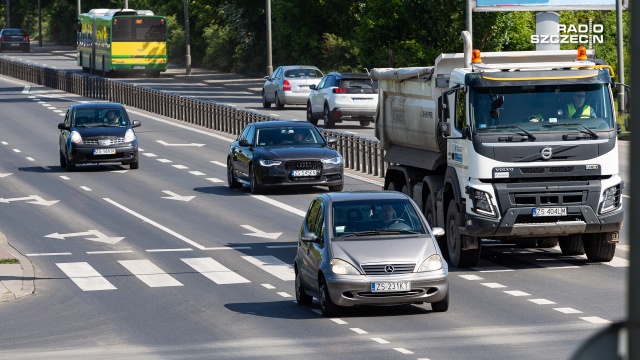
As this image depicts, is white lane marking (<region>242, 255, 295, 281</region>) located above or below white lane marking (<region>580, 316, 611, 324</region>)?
below

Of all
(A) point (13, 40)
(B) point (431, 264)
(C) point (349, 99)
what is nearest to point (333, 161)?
(B) point (431, 264)

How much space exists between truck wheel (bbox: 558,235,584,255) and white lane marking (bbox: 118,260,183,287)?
231 inches

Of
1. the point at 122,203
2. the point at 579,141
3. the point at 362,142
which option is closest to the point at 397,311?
the point at 579,141

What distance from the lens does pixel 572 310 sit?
15.6 meters

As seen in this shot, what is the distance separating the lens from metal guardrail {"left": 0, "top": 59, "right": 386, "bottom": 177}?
35688mm

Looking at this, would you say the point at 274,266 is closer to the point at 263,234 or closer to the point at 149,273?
the point at 149,273

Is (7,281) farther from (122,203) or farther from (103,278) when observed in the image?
(122,203)

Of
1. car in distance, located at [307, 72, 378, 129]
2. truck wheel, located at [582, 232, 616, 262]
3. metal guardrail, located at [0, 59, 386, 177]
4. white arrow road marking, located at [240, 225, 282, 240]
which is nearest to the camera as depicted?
truck wheel, located at [582, 232, 616, 262]

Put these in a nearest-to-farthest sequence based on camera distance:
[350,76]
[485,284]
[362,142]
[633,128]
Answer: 1. [633,128]
2. [485,284]
3. [362,142]
4. [350,76]

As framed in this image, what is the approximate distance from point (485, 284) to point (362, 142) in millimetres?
17466

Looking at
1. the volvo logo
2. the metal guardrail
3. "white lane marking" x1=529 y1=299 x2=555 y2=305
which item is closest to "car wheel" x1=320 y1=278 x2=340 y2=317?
"white lane marking" x1=529 y1=299 x2=555 y2=305

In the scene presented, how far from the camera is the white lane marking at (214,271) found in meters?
19.3

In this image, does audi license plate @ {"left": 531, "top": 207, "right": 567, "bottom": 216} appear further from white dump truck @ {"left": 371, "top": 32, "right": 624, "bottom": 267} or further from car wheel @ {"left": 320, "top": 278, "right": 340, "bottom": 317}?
car wheel @ {"left": 320, "top": 278, "right": 340, "bottom": 317}

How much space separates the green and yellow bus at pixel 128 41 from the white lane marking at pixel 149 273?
55343 millimetres
